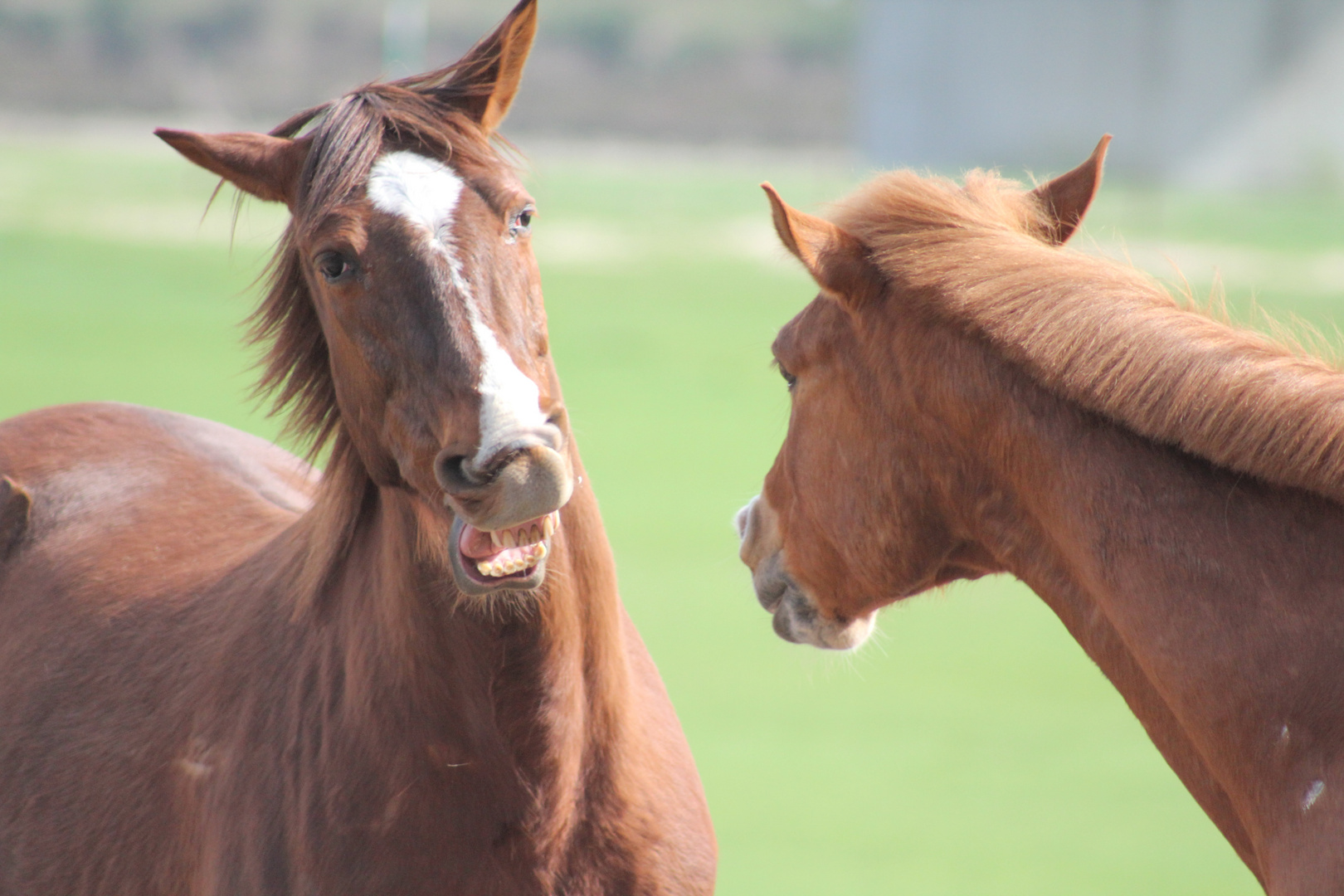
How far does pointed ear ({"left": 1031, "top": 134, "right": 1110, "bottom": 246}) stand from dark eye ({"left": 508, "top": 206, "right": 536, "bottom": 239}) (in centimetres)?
96

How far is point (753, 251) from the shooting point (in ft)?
68.9

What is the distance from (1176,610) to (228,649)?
184 centimetres

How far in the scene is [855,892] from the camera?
4.25 meters

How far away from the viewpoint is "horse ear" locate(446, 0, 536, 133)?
7.88ft

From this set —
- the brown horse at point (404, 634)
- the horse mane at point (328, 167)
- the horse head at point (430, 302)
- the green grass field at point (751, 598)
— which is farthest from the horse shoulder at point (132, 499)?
the horse head at point (430, 302)

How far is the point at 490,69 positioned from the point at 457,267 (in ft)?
1.78

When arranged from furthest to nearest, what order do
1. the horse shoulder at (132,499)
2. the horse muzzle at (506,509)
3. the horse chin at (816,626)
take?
the horse shoulder at (132,499)
the horse chin at (816,626)
the horse muzzle at (506,509)

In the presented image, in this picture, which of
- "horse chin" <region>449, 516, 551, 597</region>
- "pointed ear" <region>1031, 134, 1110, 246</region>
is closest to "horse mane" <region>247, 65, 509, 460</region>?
"horse chin" <region>449, 516, 551, 597</region>

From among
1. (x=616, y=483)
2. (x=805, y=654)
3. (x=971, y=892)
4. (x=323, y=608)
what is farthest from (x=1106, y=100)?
(x=323, y=608)

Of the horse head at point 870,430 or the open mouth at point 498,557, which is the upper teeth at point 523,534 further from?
the horse head at point 870,430

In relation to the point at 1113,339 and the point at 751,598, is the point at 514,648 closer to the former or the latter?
the point at 1113,339

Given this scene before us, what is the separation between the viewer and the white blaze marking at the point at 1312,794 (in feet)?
5.57

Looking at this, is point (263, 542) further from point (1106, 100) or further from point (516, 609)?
point (1106, 100)

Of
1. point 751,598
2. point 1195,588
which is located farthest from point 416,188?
point 751,598
